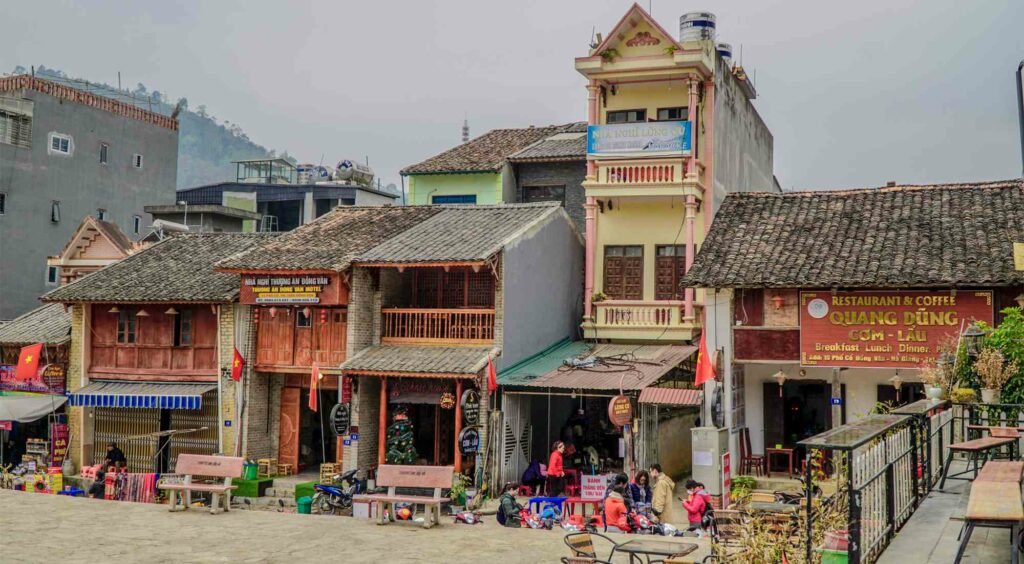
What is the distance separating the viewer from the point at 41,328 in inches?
1121

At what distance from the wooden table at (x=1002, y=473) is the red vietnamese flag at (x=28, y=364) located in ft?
76.5

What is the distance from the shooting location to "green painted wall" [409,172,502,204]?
31.5 meters

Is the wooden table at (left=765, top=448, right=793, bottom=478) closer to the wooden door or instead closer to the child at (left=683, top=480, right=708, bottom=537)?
the child at (left=683, top=480, right=708, bottom=537)

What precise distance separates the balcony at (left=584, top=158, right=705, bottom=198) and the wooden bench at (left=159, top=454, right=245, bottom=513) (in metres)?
11.1

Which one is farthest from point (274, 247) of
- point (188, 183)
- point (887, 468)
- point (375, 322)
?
point (188, 183)

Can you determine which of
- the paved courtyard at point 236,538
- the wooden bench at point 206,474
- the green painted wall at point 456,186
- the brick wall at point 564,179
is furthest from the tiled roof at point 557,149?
the paved courtyard at point 236,538

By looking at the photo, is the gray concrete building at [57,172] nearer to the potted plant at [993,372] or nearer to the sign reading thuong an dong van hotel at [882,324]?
the sign reading thuong an dong van hotel at [882,324]

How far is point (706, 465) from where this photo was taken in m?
20.0

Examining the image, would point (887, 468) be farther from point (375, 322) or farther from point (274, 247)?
point (274, 247)

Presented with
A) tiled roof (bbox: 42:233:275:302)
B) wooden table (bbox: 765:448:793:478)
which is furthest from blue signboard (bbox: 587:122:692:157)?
tiled roof (bbox: 42:233:275:302)

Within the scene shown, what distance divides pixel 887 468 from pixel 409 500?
28.4 ft

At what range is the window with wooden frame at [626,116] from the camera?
2617cm

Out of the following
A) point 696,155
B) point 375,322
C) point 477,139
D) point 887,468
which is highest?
point 477,139

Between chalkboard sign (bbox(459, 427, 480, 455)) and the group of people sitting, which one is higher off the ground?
chalkboard sign (bbox(459, 427, 480, 455))
